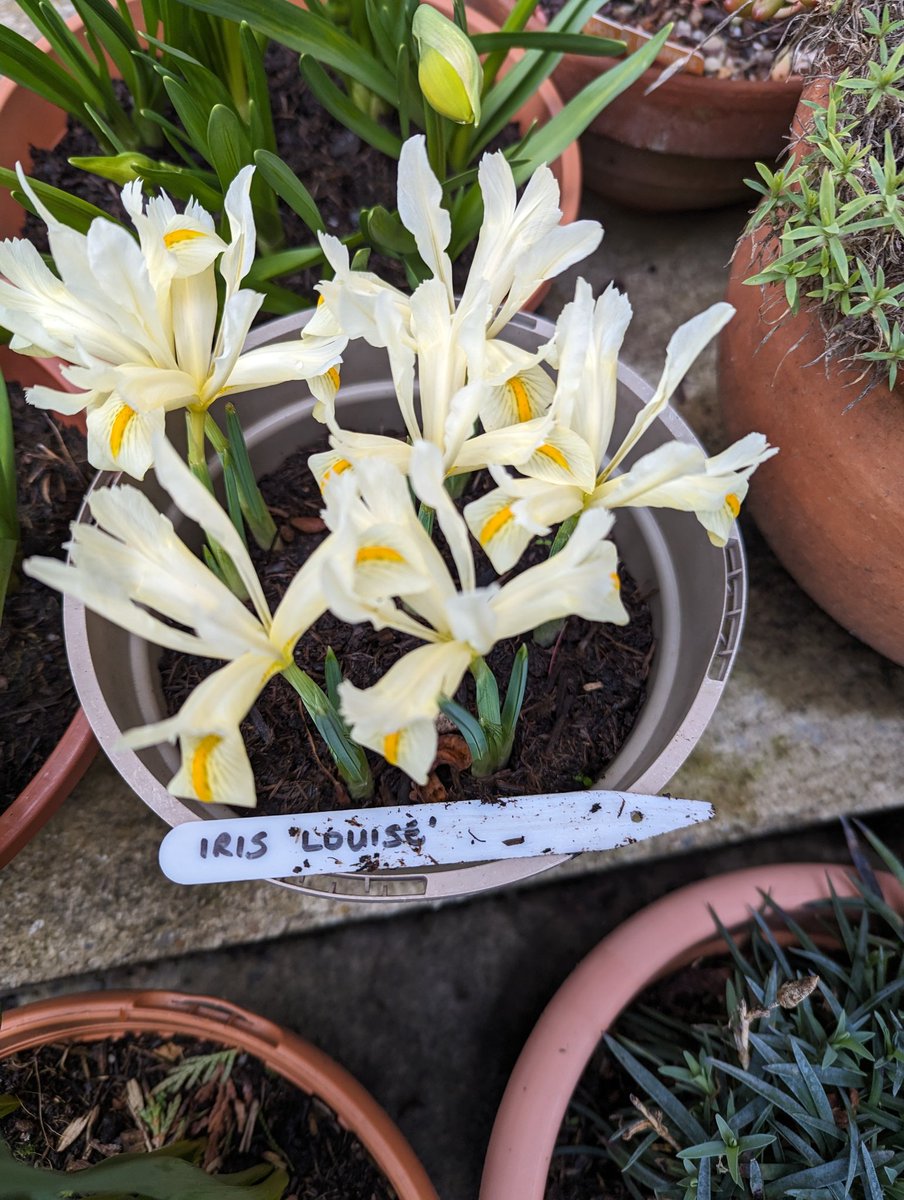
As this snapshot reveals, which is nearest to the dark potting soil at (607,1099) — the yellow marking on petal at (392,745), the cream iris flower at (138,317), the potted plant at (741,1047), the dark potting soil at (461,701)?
the potted plant at (741,1047)

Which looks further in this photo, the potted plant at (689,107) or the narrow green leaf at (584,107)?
the potted plant at (689,107)

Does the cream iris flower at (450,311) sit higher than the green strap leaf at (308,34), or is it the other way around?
the green strap leaf at (308,34)

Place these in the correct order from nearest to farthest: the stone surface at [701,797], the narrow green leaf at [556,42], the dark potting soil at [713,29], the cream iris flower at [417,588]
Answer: the cream iris flower at [417,588], the narrow green leaf at [556,42], the stone surface at [701,797], the dark potting soil at [713,29]

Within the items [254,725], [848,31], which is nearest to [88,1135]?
[254,725]

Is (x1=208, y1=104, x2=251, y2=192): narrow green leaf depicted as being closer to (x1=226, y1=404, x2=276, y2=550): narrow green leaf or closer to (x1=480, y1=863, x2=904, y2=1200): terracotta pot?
(x1=226, y1=404, x2=276, y2=550): narrow green leaf

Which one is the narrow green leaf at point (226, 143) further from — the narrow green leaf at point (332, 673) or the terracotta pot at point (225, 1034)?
the terracotta pot at point (225, 1034)

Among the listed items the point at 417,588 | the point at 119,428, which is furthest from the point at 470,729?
the point at 119,428

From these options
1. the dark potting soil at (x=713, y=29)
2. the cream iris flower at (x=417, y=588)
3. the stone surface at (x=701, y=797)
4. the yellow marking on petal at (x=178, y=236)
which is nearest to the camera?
the cream iris flower at (x=417, y=588)
